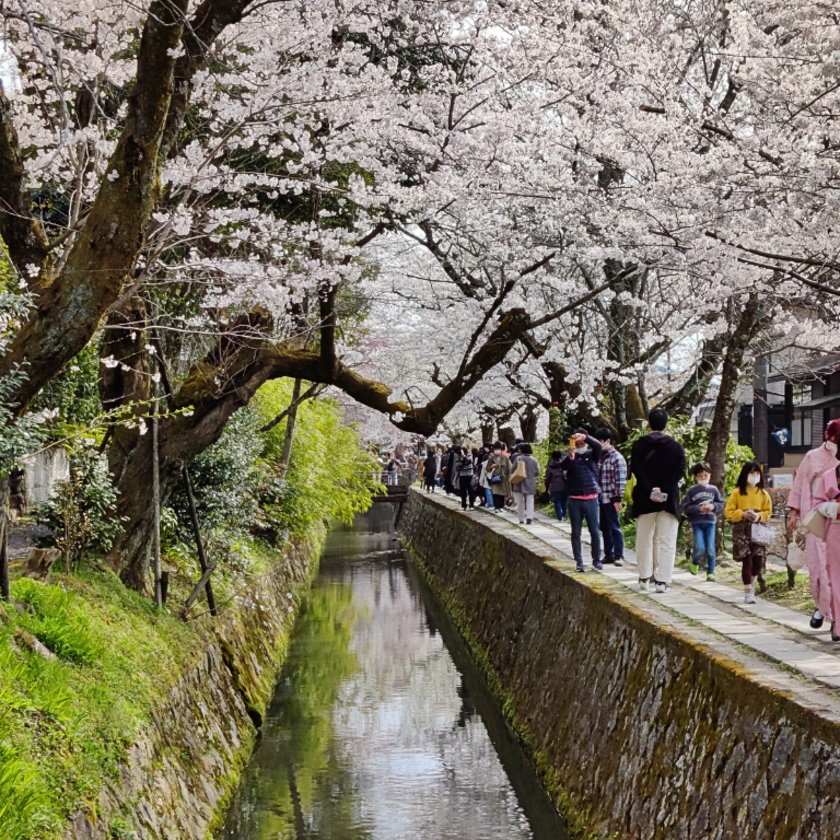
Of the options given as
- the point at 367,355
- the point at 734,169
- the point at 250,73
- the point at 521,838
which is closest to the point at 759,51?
the point at 734,169

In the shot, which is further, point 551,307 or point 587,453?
point 551,307

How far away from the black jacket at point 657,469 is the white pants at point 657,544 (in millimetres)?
141

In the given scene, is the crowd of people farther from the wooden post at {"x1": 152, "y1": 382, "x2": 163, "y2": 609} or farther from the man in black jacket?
the wooden post at {"x1": 152, "y1": 382, "x2": 163, "y2": 609}

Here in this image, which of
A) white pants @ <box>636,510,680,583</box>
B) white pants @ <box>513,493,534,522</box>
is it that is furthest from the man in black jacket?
white pants @ <box>513,493,534,522</box>

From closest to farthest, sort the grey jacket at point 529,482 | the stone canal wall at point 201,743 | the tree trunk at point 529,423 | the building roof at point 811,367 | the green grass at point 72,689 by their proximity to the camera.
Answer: the green grass at point 72,689 < the stone canal wall at point 201,743 < the grey jacket at point 529,482 < the building roof at point 811,367 < the tree trunk at point 529,423

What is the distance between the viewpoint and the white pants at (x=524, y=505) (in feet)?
64.6

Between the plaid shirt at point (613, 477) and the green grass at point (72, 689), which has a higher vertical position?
the plaid shirt at point (613, 477)

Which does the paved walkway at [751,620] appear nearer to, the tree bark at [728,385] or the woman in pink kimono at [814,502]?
the woman in pink kimono at [814,502]

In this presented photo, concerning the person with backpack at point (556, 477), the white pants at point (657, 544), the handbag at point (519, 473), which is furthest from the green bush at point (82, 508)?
the handbag at point (519, 473)

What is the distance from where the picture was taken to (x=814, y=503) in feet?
24.6

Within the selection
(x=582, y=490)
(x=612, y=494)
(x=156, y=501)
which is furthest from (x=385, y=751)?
(x=612, y=494)

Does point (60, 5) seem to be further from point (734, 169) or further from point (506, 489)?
point (506, 489)

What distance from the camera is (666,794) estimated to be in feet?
22.0

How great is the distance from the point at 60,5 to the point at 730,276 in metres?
7.77
